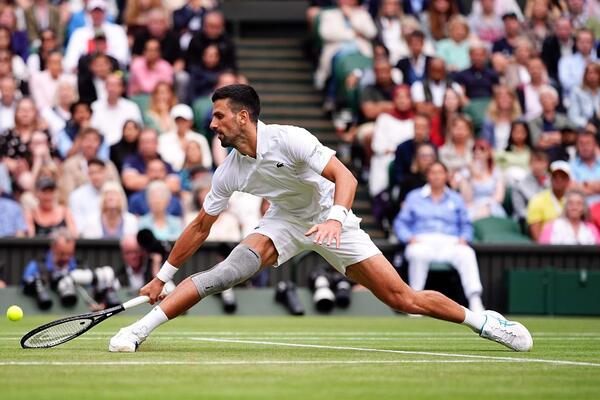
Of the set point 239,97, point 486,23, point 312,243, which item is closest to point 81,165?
point 486,23

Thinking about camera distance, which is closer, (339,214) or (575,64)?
(339,214)

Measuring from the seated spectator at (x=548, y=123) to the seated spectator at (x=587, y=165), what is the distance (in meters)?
0.71

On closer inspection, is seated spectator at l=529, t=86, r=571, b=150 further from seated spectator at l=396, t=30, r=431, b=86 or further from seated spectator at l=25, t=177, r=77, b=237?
seated spectator at l=25, t=177, r=77, b=237

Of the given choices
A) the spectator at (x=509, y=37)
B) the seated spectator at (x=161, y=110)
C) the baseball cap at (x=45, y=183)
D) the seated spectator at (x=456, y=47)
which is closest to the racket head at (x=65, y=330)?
the baseball cap at (x=45, y=183)

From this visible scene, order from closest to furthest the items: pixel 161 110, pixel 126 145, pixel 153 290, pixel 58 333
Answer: pixel 153 290
pixel 58 333
pixel 126 145
pixel 161 110

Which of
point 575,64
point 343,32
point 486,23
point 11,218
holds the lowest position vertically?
point 11,218

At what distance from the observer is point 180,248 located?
9.40 m

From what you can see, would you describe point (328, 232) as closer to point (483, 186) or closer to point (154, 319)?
point (154, 319)

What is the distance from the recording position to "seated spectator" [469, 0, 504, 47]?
22.4 m

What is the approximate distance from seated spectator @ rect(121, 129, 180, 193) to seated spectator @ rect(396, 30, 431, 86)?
14.7 feet

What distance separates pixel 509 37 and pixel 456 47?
111cm

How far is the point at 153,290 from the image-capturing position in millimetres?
9203

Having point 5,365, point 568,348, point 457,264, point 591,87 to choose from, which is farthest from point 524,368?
point 591,87

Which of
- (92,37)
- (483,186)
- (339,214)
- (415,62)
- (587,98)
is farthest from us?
(587,98)
